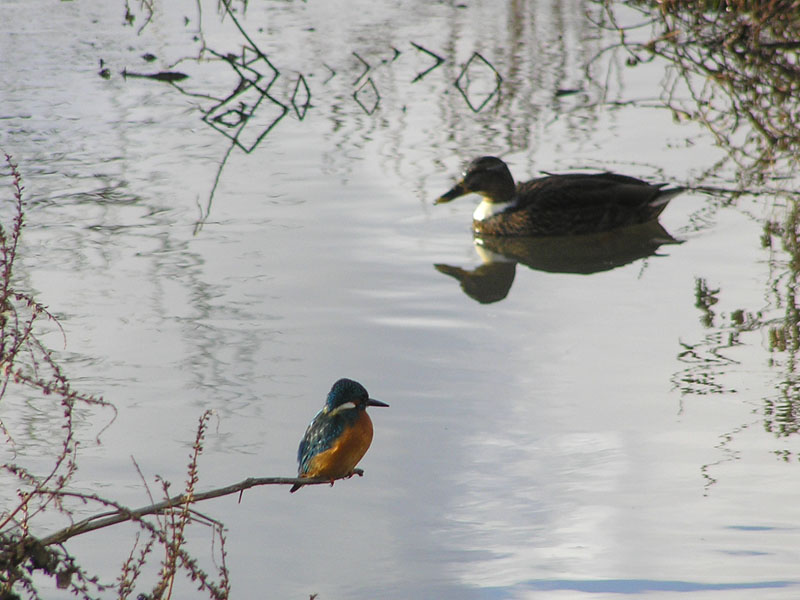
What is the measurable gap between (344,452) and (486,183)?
4.34m

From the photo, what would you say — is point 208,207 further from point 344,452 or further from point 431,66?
point 431,66

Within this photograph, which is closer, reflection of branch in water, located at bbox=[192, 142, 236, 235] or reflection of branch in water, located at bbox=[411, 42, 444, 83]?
reflection of branch in water, located at bbox=[192, 142, 236, 235]

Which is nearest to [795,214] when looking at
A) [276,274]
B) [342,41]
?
[276,274]

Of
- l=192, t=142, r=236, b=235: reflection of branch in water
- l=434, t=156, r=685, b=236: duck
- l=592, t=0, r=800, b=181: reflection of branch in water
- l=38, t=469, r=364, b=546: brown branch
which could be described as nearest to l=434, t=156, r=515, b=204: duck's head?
l=434, t=156, r=685, b=236: duck

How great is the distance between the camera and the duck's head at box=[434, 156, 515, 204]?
697 centimetres

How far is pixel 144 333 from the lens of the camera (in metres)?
5.18

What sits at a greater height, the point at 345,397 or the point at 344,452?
the point at 345,397

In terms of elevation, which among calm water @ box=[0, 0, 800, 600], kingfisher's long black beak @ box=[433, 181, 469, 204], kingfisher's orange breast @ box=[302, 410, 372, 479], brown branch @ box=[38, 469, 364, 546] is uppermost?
brown branch @ box=[38, 469, 364, 546]

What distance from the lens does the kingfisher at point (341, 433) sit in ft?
9.26

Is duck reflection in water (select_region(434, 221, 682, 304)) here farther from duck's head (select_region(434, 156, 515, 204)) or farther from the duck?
duck's head (select_region(434, 156, 515, 204))

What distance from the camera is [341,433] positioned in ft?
9.25

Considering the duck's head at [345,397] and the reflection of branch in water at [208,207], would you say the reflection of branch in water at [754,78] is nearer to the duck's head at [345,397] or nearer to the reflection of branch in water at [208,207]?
the reflection of branch in water at [208,207]

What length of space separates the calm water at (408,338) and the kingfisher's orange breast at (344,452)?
714 millimetres

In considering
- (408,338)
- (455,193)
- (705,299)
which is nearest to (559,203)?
(455,193)
